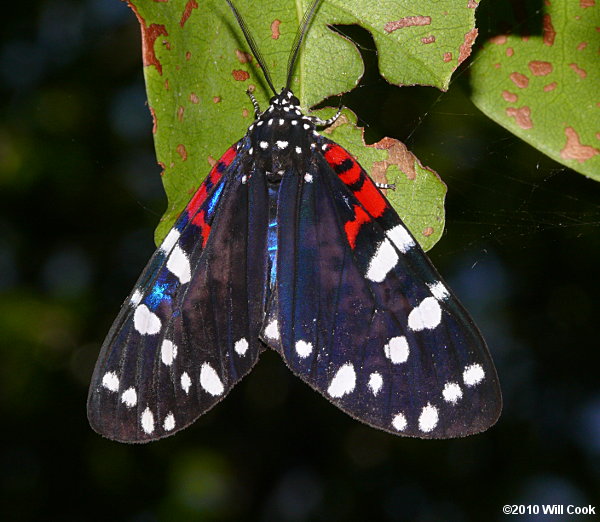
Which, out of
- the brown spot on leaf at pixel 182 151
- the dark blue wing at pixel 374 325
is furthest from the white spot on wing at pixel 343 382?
the brown spot on leaf at pixel 182 151

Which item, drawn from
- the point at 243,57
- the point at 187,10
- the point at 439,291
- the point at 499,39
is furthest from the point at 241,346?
the point at 499,39

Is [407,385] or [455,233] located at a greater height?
[407,385]

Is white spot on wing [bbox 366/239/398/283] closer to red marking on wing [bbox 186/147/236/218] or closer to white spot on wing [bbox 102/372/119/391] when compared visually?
red marking on wing [bbox 186/147/236/218]

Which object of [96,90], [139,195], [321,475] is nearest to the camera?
[96,90]

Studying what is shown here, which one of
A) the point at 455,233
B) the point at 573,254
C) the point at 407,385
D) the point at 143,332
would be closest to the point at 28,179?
the point at 143,332

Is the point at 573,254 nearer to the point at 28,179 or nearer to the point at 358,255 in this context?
the point at 358,255

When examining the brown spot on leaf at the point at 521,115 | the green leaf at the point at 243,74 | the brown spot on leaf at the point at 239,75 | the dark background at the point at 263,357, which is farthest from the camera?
the dark background at the point at 263,357

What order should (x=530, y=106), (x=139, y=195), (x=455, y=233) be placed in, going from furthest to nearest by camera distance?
(x=139, y=195) → (x=455, y=233) → (x=530, y=106)

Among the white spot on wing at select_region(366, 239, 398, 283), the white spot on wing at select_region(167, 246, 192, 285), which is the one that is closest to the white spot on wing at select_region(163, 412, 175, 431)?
the white spot on wing at select_region(167, 246, 192, 285)

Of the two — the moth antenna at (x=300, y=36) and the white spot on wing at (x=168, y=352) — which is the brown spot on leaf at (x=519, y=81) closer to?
the moth antenna at (x=300, y=36)
